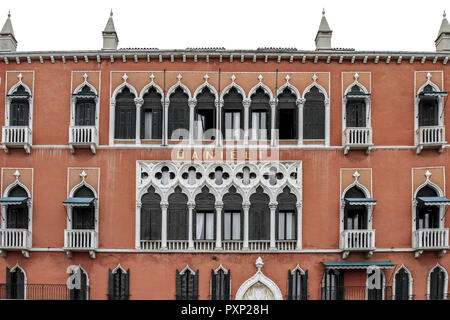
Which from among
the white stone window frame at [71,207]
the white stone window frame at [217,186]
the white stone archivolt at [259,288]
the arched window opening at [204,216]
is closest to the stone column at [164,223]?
the white stone window frame at [217,186]

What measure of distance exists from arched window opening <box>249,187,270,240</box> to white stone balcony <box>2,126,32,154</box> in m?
10.3

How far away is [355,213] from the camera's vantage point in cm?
2595

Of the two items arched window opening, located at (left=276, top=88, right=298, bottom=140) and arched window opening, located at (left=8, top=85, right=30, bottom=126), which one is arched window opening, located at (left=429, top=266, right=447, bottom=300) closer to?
arched window opening, located at (left=276, top=88, right=298, bottom=140)

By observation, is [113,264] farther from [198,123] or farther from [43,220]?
[198,123]

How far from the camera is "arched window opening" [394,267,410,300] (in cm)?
2527

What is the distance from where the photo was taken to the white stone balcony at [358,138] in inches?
1002

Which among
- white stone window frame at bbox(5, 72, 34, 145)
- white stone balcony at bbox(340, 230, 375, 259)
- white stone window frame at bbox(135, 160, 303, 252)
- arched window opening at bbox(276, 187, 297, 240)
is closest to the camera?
white stone balcony at bbox(340, 230, 375, 259)

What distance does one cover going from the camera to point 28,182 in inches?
1023

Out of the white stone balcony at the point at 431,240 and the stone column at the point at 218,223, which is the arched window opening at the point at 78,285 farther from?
the white stone balcony at the point at 431,240

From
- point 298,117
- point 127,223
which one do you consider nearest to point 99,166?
point 127,223

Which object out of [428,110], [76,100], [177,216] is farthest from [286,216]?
[76,100]

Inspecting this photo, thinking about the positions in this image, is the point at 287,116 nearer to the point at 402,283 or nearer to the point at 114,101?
the point at 114,101

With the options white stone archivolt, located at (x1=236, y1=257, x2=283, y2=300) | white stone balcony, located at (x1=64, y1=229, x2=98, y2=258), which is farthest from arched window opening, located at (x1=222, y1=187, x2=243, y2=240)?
white stone balcony, located at (x1=64, y1=229, x2=98, y2=258)

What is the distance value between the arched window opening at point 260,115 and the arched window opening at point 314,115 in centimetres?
168
